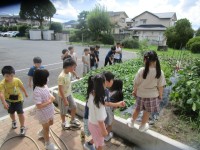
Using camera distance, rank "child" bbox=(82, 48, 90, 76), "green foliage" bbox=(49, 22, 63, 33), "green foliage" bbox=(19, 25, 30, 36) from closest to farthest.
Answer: "child" bbox=(82, 48, 90, 76), "green foliage" bbox=(49, 22, 63, 33), "green foliage" bbox=(19, 25, 30, 36)

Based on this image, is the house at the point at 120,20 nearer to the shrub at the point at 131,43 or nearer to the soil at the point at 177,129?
the shrub at the point at 131,43

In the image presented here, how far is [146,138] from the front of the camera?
3.21 m

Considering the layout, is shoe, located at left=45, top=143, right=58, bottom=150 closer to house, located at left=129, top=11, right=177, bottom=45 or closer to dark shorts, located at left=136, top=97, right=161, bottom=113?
dark shorts, located at left=136, top=97, right=161, bottom=113

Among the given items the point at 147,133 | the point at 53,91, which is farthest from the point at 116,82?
the point at 53,91

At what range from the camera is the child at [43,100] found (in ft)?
9.03

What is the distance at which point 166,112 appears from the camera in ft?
13.5


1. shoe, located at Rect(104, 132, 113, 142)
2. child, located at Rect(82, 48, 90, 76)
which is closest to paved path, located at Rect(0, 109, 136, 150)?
shoe, located at Rect(104, 132, 113, 142)

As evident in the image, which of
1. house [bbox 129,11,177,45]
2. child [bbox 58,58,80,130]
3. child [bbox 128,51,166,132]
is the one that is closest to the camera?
child [bbox 128,51,166,132]

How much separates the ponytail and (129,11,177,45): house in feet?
123

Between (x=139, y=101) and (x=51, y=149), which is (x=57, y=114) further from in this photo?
(x=139, y=101)

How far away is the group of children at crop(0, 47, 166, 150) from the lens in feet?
7.94

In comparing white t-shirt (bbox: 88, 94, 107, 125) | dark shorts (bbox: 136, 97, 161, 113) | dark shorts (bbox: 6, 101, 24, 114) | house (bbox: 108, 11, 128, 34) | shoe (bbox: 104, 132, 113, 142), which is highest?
house (bbox: 108, 11, 128, 34)

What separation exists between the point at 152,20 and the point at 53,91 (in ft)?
148

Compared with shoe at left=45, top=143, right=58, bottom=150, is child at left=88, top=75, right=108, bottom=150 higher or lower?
higher
